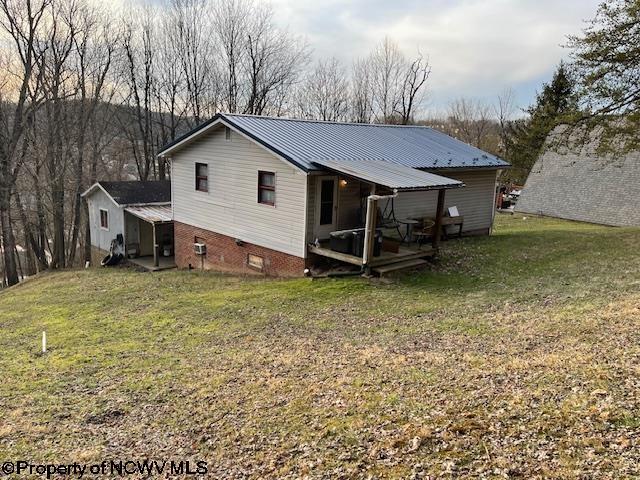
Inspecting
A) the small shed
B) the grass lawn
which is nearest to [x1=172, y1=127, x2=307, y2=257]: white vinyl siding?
the grass lawn

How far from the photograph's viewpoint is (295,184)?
43.5 ft

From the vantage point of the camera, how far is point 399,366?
6992 mm

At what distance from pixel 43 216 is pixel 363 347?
84.9ft

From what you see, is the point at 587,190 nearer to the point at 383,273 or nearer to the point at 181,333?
the point at 383,273

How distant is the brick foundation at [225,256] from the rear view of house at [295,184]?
1.5 inches

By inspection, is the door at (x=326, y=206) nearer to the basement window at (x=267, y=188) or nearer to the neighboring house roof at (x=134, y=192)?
the basement window at (x=267, y=188)

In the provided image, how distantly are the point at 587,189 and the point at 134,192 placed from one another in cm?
2608

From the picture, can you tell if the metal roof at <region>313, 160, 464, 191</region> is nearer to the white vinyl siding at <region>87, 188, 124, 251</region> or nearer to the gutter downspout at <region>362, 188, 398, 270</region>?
the gutter downspout at <region>362, 188, 398, 270</region>

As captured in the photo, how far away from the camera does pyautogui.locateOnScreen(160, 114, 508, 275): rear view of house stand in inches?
522

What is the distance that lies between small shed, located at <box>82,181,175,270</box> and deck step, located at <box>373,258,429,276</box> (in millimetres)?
11037

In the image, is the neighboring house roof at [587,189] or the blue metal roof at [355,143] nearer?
the blue metal roof at [355,143]

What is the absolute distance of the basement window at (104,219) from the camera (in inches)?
925

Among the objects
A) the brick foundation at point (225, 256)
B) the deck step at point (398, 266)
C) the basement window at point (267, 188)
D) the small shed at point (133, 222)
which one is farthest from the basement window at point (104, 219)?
the deck step at point (398, 266)

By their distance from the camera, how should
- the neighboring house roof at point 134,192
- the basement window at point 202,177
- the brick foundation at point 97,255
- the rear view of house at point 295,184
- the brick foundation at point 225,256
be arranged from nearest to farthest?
the rear view of house at point 295,184, the brick foundation at point 225,256, the basement window at point 202,177, the neighboring house roof at point 134,192, the brick foundation at point 97,255
